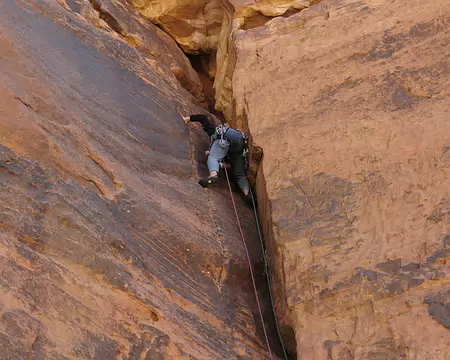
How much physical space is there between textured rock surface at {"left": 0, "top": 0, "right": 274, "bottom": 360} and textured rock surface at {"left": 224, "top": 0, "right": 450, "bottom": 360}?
28.3 inches

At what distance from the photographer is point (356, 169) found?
537 cm

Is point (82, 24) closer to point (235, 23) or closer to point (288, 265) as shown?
point (235, 23)

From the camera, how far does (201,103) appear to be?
357 inches

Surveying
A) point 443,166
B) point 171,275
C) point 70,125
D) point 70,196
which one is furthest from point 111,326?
point 443,166

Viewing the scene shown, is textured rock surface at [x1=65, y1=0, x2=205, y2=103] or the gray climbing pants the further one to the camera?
textured rock surface at [x1=65, y1=0, x2=205, y2=103]

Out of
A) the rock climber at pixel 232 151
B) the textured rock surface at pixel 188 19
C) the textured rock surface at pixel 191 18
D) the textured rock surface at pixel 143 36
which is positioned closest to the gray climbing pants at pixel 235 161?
the rock climber at pixel 232 151

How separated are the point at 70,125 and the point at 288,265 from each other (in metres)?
2.57

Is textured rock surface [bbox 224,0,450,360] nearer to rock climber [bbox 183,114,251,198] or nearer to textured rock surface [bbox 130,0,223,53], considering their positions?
rock climber [bbox 183,114,251,198]

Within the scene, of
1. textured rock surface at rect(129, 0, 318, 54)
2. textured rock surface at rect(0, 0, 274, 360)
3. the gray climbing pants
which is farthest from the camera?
textured rock surface at rect(129, 0, 318, 54)

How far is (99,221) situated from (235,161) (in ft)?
8.52

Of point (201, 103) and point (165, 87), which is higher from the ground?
point (165, 87)

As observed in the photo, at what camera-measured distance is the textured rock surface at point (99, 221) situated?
408cm

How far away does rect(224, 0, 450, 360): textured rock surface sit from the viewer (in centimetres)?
443

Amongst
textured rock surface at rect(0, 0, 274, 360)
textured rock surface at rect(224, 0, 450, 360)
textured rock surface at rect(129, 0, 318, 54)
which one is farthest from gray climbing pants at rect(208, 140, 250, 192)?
textured rock surface at rect(129, 0, 318, 54)
